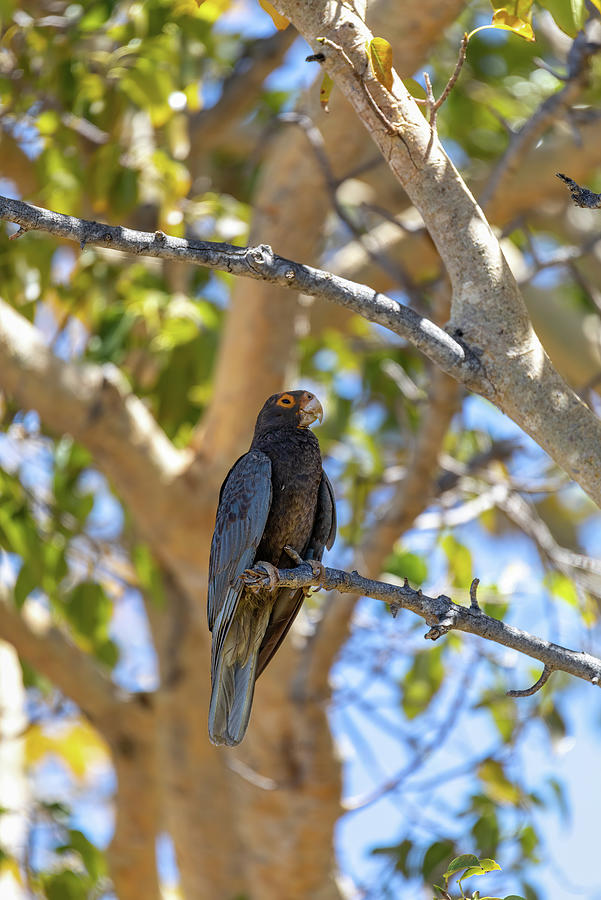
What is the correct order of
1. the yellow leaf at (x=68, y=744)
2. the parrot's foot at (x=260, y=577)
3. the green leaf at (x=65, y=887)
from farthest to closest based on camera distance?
the yellow leaf at (x=68, y=744) < the green leaf at (x=65, y=887) < the parrot's foot at (x=260, y=577)

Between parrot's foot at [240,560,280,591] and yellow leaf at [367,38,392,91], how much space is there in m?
1.18

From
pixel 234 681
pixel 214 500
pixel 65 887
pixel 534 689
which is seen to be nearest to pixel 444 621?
pixel 534 689

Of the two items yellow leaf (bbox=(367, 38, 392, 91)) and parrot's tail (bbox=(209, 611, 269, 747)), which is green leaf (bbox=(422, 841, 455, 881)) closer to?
parrot's tail (bbox=(209, 611, 269, 747))

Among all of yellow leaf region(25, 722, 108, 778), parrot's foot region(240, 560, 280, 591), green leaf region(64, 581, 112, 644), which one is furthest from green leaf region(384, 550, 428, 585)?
yellow leaf region(25, 722, 108, 778)

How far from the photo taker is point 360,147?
407 centimetres

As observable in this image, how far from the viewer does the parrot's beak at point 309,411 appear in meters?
3.06

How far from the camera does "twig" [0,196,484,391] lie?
6.59 feet

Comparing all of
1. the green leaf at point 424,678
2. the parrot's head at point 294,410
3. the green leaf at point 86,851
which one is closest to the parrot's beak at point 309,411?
the parrot's head at point 294,410

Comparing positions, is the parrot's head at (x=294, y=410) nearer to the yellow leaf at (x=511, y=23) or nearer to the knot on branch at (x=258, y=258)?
the knot on branch at (x=258, y=258)

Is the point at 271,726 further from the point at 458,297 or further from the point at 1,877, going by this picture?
the point at 458,297

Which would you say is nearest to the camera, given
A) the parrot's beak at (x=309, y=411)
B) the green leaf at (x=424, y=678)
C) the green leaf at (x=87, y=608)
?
the parrot's beak at (x=309, y=411)

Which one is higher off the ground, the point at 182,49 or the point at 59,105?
the point at 182,49

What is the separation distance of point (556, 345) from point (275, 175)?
2.10m

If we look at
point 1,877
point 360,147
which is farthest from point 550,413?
point 1,877
